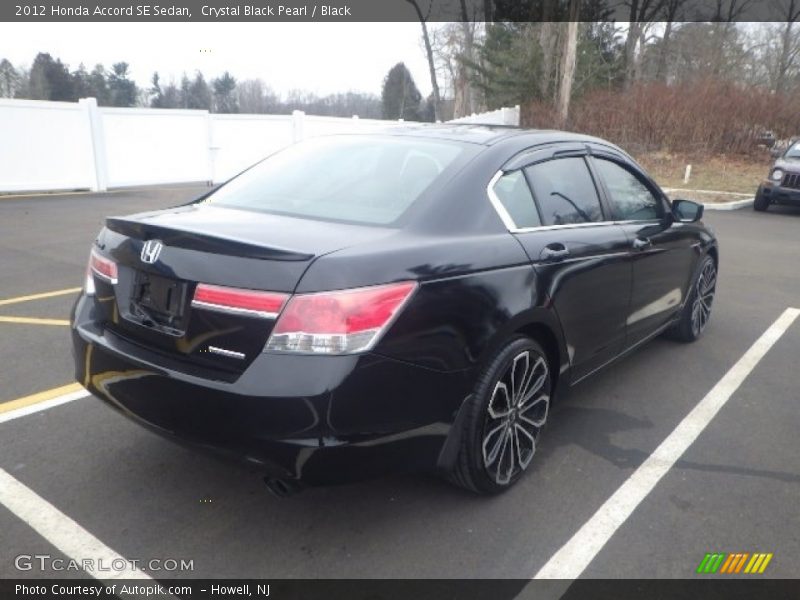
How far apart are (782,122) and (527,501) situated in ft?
85.3

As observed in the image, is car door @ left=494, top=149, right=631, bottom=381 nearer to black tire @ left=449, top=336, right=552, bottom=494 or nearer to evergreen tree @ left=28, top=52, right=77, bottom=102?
black tire @ left=449, top=336, right=552, bottom=494

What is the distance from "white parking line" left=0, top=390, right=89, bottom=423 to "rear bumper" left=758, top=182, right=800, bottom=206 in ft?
47.3

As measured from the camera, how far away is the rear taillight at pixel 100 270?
276 cm

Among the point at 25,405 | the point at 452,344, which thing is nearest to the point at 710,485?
the point at 452,344

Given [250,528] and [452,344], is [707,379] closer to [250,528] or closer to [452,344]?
[452,344]

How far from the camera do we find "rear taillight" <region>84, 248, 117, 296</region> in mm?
2760

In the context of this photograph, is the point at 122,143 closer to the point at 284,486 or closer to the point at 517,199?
the point at 517,199

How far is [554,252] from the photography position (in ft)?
10.5

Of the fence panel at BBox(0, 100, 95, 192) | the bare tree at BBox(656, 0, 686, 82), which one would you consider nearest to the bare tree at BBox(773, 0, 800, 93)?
the bare tree at BBox(656, 0, 686, 82)

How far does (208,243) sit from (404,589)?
1444mm

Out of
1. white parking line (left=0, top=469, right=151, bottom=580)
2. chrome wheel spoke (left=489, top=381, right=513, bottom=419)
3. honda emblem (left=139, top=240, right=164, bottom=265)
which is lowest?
white parking line (left=0, top=469, right=151, bottom=580)

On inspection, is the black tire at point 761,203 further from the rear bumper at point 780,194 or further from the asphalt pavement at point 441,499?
the asphalt pavement at point 441,499

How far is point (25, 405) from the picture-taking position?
378cm

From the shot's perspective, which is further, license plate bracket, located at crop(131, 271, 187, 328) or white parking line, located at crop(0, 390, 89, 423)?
white parking line, located at crop(0, 390, 89, 423)
